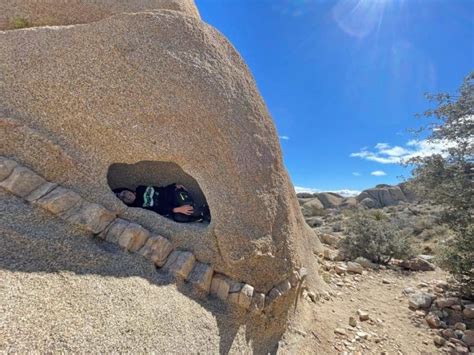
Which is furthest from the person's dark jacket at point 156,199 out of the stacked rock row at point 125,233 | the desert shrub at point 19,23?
the desert shrub at point 19,23

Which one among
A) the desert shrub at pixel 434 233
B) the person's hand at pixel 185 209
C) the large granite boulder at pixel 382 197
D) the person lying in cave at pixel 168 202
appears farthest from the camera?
the large granite boulder at pixel 382 197

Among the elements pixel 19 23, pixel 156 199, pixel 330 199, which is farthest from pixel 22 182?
pixel 330 199

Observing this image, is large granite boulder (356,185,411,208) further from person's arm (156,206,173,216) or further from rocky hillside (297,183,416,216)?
person's arm (156,206,173,216)

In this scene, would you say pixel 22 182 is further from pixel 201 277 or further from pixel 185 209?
pixel 201 277

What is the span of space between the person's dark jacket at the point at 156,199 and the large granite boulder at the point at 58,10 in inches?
108

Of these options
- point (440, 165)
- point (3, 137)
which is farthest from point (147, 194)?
point (440, 165)

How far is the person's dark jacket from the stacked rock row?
0.75 meters

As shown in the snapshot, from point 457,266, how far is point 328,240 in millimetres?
3866

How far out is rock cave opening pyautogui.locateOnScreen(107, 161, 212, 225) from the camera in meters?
3.38

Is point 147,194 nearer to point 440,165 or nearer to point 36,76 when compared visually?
point 36,76

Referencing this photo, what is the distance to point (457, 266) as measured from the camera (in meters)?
4.78

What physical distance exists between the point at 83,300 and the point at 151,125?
73.6 inches

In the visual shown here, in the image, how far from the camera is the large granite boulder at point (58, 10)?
342 cm

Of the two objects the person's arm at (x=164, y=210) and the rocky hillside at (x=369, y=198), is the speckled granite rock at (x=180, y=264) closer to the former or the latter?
the person's arm at (x=164, y=210)
